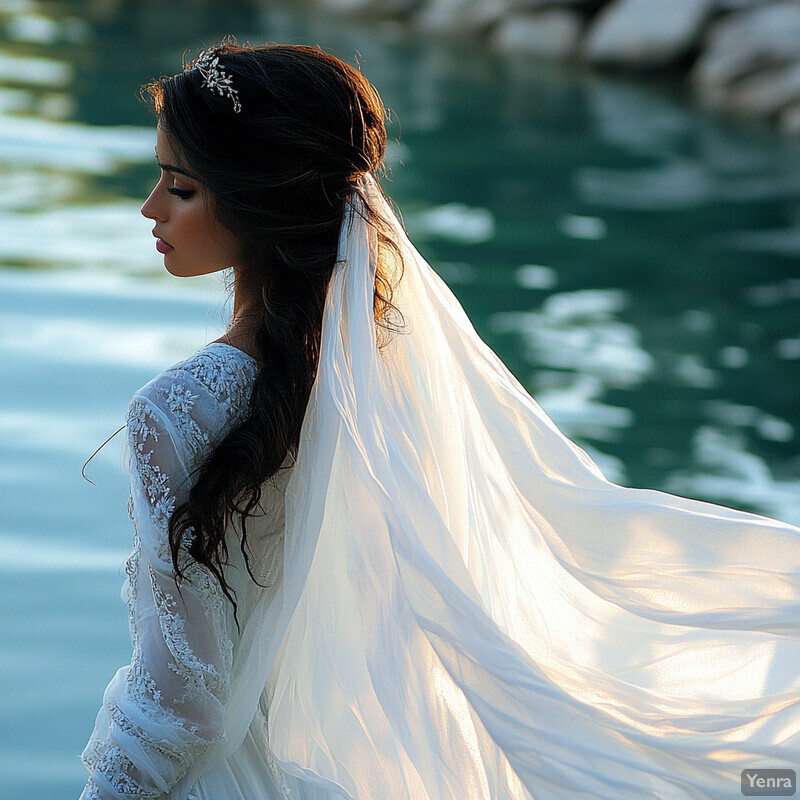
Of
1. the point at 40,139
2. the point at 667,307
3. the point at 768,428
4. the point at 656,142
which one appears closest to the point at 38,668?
the point at 768,428

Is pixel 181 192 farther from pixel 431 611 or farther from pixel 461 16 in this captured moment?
pixel 461 16

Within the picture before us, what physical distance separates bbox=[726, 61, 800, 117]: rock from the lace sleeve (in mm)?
7648

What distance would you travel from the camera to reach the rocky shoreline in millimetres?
8055

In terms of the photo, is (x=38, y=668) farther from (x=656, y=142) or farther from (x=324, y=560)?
(x=656, y=142)

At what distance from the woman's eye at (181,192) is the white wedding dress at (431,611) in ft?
0.59

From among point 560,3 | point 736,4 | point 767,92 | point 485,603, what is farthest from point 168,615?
point 560,3

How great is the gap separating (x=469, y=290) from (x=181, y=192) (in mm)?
3606

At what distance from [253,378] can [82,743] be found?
1.36 meters

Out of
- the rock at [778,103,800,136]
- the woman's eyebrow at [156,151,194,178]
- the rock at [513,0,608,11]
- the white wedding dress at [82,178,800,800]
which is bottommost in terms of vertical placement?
the white wedding dress at [82,178,800,800]

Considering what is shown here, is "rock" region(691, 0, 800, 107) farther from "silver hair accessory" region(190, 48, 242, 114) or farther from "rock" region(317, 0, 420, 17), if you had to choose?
"silver hair accessory" region(190, 48, 242, 114)

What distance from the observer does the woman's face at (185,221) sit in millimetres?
1269

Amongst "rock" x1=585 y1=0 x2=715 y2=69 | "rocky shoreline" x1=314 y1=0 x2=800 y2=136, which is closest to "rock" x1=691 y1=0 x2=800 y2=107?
"rocky shoreline" x1=314 y1=0 x2=800 y2=136

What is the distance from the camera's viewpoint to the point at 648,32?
8.79 metres

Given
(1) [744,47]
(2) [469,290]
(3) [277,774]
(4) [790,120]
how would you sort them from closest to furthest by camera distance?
(3) [277,774], (2) [469,290], (4) [790,120], (1) [744,47]
